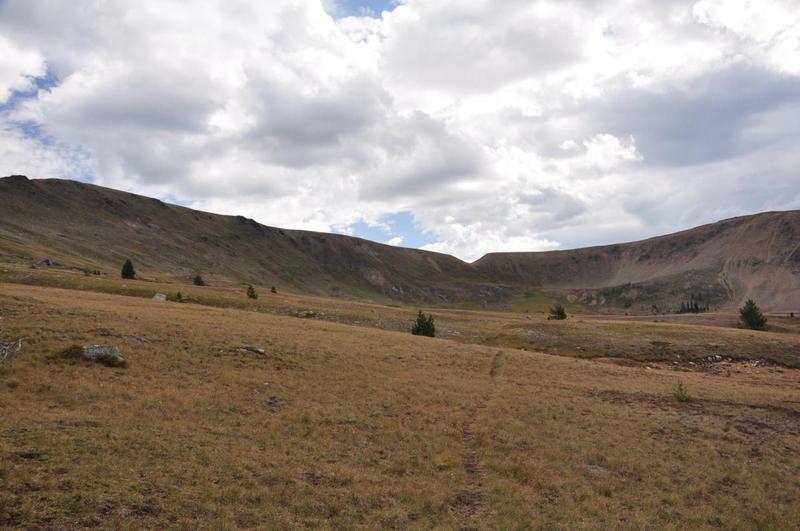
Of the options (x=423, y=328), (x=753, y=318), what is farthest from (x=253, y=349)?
(x=753, y=318)

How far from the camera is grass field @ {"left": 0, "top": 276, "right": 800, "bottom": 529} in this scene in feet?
48.6

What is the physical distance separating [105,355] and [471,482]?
826 inches

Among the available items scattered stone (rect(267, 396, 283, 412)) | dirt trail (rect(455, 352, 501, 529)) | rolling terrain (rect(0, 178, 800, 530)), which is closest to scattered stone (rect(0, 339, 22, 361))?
rolling terrain (rect(0, 178, 800, 530))

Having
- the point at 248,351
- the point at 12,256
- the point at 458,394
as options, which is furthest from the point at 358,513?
the point at 12,256

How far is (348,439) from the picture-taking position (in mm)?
22172

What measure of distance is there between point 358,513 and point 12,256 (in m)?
102

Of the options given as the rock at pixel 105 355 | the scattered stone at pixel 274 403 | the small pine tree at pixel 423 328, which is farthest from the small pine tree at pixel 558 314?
the rock at pixel 105 355

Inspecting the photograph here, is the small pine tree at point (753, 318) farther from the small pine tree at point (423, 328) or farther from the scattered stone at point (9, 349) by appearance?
the scattered stone at point (9, 349)

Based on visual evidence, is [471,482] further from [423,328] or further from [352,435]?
[423,328]

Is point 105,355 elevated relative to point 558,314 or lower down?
lower down

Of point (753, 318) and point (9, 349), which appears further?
point (753, 318)

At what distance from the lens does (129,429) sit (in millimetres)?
18844

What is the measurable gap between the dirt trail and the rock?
19.3m

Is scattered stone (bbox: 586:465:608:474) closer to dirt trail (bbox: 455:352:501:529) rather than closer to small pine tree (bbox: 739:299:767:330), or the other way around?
dirt trail (bbox: 455:352:501:529)
